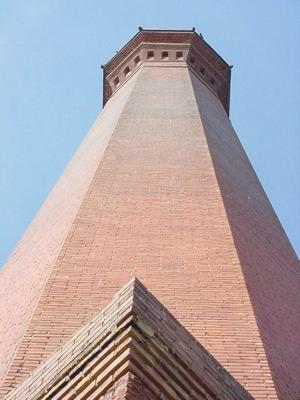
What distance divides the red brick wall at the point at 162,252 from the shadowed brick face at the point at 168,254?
1 centimetres

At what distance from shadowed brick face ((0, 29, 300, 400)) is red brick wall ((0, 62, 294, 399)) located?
0.04 ft

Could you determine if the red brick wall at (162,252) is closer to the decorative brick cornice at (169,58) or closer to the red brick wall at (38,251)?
the red brick wall at (38,251)

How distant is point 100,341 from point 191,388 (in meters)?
0.54

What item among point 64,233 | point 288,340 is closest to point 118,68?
point 64,233

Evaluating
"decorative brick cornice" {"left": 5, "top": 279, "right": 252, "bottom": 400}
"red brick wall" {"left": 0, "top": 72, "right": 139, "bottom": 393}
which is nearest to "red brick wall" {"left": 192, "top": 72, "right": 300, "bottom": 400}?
"decorative brick cornice" {"left": 5, "top": 279, "right": 252, "bottom": 400}

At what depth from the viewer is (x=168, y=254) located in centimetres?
774

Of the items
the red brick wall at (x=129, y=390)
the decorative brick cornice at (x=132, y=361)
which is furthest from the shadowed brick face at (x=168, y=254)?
the red brick wall at (x=129, y=390)

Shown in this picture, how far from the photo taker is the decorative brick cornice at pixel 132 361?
4.07 m

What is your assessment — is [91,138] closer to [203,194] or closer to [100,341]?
[203,194]

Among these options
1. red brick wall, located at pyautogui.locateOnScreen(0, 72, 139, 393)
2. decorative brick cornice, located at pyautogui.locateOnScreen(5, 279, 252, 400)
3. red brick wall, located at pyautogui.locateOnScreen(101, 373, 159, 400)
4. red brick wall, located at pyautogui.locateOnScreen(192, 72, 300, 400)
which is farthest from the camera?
red brick wall, located at pyautogui.locateOnScreen(0, 72, 139, 393)

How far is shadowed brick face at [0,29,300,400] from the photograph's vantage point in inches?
248

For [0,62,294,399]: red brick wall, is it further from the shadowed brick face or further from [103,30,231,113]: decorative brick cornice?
[103,30,231,113]: decorative brick cornice

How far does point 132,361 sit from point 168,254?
3.70m

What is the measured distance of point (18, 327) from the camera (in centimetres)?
671
